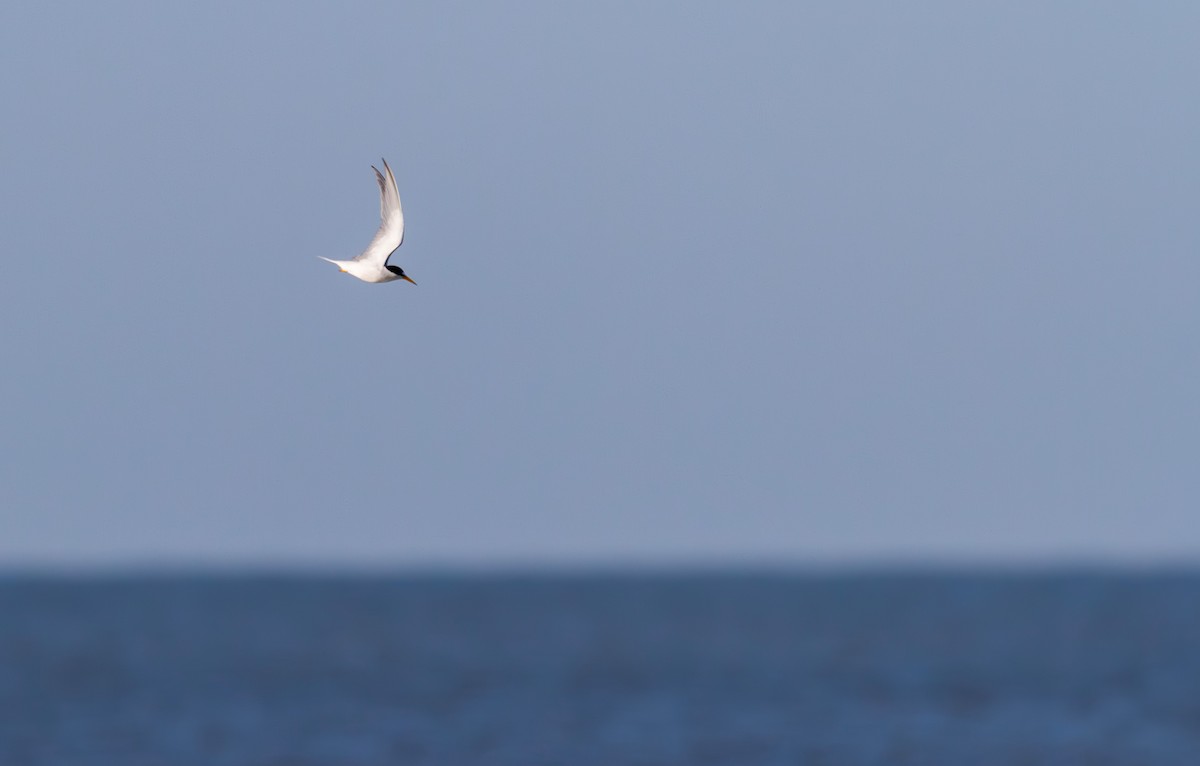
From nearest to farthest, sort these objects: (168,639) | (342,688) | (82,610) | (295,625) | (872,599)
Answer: (342,688) → (168,639) → (295,625) → (82,610) → (872,599)

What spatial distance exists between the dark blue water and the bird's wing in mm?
22382

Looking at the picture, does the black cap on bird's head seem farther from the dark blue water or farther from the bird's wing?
the dark blue water

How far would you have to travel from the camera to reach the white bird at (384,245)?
11.1 m

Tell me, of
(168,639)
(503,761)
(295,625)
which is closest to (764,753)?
(503,761)

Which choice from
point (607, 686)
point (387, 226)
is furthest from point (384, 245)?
point (607, 686)

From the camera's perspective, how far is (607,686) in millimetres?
47562

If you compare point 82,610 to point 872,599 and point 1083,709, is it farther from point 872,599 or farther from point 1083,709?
point 1083,709

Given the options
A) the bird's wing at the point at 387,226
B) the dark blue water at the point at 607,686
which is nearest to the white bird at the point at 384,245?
the bird's wing at the point at 387,226

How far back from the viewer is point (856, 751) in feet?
112

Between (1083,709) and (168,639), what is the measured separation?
3697 cm

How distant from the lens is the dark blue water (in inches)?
1379

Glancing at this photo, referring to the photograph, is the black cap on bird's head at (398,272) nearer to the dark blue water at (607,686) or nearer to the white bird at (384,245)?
the white bird at (384,245)

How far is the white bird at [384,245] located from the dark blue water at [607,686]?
73.5 feet

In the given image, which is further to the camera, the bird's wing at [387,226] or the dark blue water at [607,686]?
the dark blue water at [607,686]
